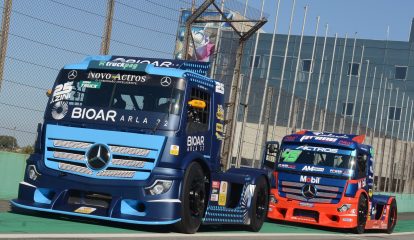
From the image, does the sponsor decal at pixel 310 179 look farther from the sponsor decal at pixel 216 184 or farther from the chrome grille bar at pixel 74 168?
the chrome grille bar at pixel 74 168

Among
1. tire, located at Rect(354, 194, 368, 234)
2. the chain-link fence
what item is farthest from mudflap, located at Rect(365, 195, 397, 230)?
the chain-link fence

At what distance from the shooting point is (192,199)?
11031 mm

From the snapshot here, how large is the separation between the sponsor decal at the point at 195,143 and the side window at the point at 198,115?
0.09 meters

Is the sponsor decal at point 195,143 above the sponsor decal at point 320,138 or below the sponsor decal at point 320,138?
below

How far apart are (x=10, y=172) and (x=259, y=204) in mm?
4329

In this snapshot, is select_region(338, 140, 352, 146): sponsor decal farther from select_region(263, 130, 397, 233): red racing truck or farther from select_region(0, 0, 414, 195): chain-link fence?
select_region(0, 0, 414, 195): chain-link fence

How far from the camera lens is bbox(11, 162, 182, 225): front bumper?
10266mm

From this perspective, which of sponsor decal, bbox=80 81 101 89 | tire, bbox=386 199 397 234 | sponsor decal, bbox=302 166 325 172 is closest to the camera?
sponsor decal, bbox=80 81 101 89

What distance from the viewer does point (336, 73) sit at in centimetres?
5253

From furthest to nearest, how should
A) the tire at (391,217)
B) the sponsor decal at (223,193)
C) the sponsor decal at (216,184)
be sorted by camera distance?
the tire at (391,217)
the sponsor decal at (223,193)
the sponsor decal at (216,184)

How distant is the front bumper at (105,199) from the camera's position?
10266 mm

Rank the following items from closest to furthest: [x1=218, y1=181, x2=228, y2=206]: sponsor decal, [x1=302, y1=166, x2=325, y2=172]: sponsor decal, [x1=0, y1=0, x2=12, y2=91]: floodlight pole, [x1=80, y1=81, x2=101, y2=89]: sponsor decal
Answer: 1. [x1=80, y1=81, x2=101, y2=89]: sponsor decal
2. [x1=218, y1=181, x2=228, y2=206]: sponsor decal
3. [x1=0, y1=0, x2=12, y2=91]: floodlight pole
4. [x1=302, y1=166, x2=325, y2=172]: sponsor decal

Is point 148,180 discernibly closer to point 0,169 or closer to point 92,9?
point 0,169

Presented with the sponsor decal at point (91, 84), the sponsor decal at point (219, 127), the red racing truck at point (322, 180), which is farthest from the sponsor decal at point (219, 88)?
the red racing truck at point (322, 180)
